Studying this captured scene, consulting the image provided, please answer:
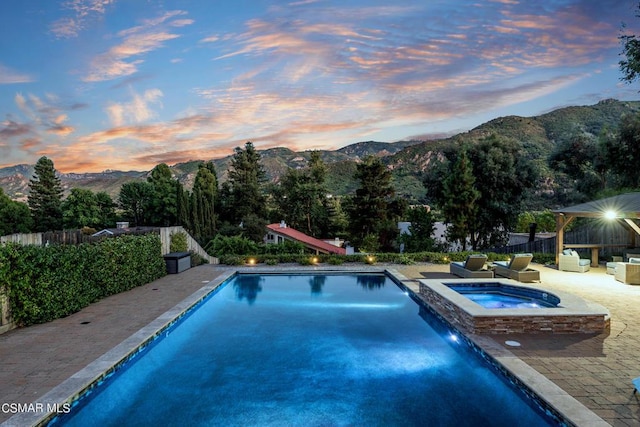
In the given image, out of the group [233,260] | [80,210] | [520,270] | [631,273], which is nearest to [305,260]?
[233,260]

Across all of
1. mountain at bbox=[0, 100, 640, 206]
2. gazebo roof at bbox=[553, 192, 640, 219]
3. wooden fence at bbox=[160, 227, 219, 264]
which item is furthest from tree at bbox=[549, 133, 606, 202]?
wooden fence at bbox=[160, 227, 219, 264]

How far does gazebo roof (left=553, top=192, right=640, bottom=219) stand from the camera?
1202 centimetres

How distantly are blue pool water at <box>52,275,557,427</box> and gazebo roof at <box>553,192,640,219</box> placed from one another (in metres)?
8.34

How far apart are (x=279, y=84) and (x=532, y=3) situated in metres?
12.9

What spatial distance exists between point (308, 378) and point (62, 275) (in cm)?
611

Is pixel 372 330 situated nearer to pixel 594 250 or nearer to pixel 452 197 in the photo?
pixel 594 250

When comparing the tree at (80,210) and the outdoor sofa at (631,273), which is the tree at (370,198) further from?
the tree at (80,210)

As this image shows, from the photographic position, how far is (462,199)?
2109 centimetres

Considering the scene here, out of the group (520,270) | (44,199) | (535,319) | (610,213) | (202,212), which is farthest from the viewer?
(44,199)

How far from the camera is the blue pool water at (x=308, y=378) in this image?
4621mm

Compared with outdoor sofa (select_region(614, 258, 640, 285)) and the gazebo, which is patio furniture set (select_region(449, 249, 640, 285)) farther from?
the gazebo

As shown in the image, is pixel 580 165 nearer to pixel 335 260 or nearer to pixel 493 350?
pixel 335 260

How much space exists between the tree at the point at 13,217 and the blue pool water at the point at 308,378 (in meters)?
47.0

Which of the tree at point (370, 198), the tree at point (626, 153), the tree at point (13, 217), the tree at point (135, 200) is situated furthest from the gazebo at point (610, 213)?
the tree at point (13, 217)
